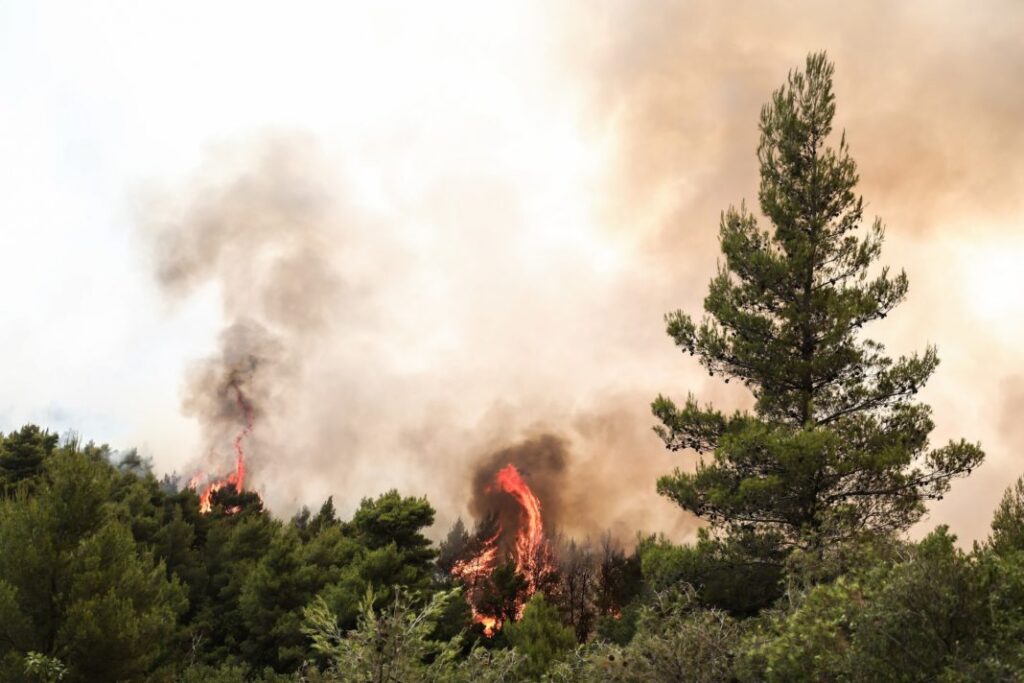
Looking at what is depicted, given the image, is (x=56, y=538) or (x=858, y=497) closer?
(x=56, y=538)

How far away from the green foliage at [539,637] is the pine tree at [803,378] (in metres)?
12.6

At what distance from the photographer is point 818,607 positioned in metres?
10.9

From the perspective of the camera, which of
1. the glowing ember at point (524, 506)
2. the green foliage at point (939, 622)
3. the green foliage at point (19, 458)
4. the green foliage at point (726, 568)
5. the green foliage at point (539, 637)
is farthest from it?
the glowing ember at point (524, 506)

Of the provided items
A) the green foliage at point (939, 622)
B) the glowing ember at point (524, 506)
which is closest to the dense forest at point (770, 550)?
the green foliage at point (939, 622)

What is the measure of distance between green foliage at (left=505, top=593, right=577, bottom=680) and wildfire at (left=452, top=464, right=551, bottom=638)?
12.0 feet

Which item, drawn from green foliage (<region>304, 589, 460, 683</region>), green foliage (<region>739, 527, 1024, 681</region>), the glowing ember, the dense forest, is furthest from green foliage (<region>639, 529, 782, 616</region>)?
the glowing ember

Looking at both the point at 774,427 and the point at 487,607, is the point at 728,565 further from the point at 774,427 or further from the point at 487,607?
the point at 487,607

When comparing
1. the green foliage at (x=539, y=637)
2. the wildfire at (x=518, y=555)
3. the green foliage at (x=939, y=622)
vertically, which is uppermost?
the wildfire at (x=518, y=555)

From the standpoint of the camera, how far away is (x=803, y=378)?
1988 centimetres

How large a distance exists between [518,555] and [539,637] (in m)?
66.2

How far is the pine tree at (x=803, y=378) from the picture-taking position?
17562 millimetres

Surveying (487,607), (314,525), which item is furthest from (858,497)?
(314,525)

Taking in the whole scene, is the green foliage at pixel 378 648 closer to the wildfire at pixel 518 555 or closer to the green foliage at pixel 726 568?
the green foliage at pixel 726 568

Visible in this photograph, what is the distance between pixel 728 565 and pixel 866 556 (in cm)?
593
